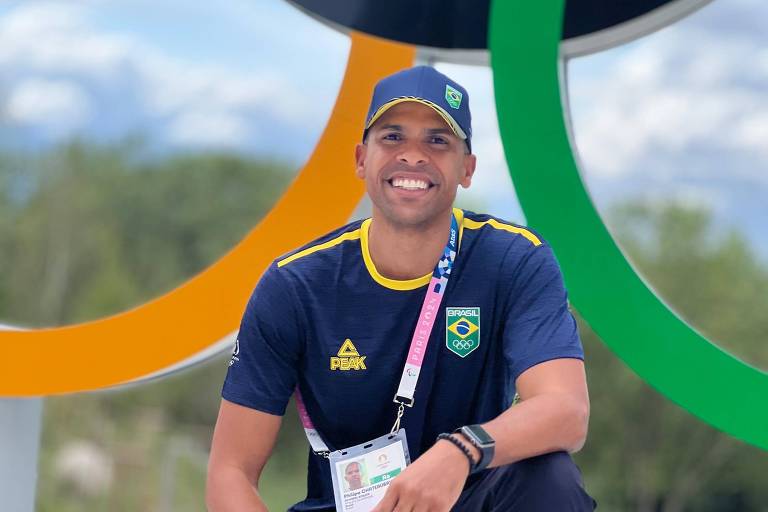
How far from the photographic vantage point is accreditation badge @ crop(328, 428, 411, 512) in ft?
6.72

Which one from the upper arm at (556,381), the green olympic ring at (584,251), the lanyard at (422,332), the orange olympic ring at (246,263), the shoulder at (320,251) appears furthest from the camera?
the orange olympic ring at (246,263)

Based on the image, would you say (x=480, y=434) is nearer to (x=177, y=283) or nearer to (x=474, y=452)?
(x=474, y=452)

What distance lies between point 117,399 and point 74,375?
16492mm

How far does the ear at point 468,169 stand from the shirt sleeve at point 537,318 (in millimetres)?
188

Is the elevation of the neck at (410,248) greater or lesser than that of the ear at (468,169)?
lesser

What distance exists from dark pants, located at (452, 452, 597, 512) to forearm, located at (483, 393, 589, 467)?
3cm

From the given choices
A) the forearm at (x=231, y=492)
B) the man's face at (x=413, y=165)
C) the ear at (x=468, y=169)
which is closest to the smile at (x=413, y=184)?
the man's face at (x=413, y=165)

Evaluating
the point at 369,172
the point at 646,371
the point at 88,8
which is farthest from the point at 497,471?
the point at 88,8

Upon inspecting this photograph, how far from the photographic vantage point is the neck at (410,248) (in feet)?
6.93

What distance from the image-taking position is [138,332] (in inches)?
116

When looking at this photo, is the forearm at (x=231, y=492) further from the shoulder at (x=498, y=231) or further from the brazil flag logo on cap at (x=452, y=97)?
the brazil flag logo on cap at (x=452, y=97)

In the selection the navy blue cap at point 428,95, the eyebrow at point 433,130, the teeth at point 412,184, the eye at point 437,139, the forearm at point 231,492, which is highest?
the navy blue cap at point 428,95

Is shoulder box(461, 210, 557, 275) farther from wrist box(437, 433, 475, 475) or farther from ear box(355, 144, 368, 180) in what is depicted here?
wrist box(437, 433, 475, 475)

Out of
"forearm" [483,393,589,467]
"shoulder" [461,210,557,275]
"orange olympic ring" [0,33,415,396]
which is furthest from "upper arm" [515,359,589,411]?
"orange olympic ring" [0,33,415,396]
